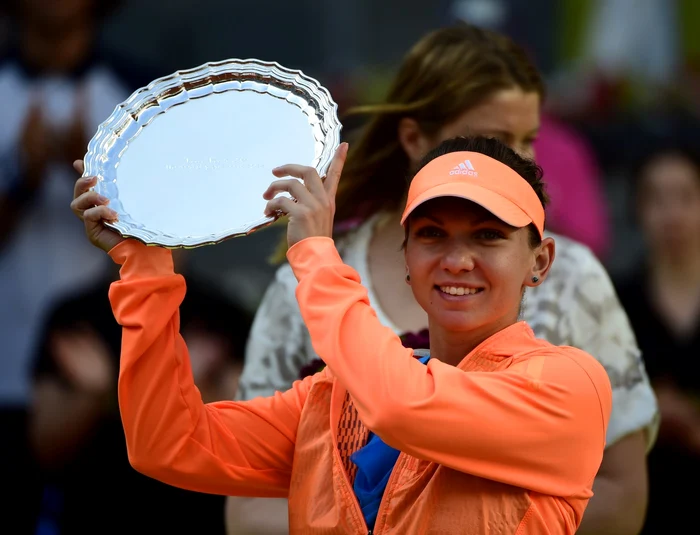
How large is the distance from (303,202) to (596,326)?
97 centimetres

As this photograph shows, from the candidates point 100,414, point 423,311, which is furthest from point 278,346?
point 100,414

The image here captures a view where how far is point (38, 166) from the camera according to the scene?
3.92m

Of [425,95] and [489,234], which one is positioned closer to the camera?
[489,234]

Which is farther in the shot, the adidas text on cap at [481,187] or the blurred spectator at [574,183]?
the blurred spectator at [574,183]

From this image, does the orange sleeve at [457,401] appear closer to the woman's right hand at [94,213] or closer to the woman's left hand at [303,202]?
the woman's left hand at [303,202]

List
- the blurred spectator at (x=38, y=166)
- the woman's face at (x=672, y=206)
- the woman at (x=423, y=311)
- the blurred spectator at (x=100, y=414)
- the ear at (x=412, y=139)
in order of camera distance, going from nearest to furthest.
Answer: the woman at (x=423, y=311), the ear at (x=412, y=139), the blurred spectator at (x=100, y=414), the blurred spectator at (x=38, y=166), the woman's face at (x=672, y=206)

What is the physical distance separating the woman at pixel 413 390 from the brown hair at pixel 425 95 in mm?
502

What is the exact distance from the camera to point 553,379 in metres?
1.76

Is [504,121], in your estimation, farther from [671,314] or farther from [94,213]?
[671,314]

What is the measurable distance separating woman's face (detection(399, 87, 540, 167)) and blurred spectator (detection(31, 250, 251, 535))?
60.5 inches

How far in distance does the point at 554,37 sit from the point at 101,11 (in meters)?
1.74

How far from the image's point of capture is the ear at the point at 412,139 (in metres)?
2.62

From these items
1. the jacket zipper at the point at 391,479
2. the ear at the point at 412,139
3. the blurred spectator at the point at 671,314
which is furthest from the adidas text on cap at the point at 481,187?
the blurred spectator at the point at 671,314

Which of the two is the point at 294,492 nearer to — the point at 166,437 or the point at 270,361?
the point at 166,437
